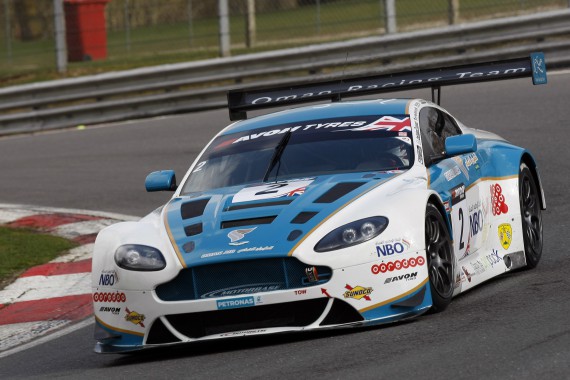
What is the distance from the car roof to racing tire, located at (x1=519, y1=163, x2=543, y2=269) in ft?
3.63

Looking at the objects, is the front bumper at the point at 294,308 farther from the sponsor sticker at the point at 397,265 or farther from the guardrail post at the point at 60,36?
the guardrail post at the point at 60,36

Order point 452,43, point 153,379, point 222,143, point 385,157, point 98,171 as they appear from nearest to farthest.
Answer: point 153,379
point 385,157
point 222,143
point 98,171
point 452,43

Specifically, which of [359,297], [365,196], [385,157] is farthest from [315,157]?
[359,297]

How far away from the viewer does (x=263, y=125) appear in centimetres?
867

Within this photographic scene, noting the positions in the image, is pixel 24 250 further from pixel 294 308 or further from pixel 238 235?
pixel 294 308

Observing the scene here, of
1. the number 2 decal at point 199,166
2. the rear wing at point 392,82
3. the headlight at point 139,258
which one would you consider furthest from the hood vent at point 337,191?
the rear wing at point 392,82

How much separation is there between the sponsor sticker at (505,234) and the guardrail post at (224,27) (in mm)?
12429

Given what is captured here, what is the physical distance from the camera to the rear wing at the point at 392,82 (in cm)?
925

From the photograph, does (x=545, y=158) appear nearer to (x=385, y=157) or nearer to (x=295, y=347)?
(x=385, y=157)

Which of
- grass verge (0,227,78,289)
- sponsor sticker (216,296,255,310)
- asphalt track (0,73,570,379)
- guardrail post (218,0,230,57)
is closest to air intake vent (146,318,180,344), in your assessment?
asphalt track (0,73,570,379)

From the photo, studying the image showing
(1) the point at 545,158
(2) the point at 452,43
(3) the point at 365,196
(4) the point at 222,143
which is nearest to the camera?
(3) the point at 365,196

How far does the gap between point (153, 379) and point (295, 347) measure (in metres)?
0.76

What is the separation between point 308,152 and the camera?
8.10 metres

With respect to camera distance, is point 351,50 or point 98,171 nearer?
point 98,171
